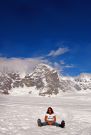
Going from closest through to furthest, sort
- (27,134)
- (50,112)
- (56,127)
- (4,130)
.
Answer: (27,134) → (4,130) → (56,127) → (50,112)

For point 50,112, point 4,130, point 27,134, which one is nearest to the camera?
point 27,134

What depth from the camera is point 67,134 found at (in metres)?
14.2

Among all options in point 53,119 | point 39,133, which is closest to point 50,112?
point 53,119

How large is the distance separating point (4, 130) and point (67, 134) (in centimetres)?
349

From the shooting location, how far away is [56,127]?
1702 cm

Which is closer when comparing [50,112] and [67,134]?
[67,134]

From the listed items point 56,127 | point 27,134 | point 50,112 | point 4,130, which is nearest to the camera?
point 27,134

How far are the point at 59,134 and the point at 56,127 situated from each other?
2793 millimetres

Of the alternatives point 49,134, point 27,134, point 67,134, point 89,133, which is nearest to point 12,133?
point 27,134

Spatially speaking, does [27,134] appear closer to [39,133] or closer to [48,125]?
[39,133]

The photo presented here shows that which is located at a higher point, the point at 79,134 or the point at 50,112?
the point at 50,112

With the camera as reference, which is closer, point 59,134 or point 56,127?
point 59,134

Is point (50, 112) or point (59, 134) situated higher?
point (50, 112)

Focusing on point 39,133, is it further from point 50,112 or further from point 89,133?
point 50,112
